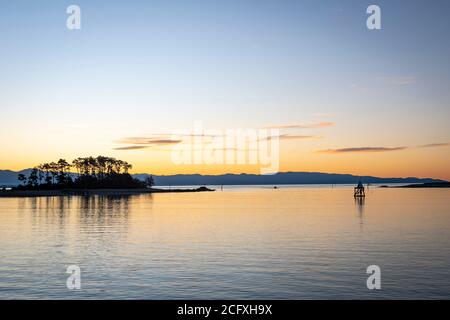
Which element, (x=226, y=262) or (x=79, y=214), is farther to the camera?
(x=79, y=214)

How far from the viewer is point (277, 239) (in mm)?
47906

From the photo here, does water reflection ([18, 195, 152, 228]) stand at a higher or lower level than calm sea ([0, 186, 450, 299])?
lower

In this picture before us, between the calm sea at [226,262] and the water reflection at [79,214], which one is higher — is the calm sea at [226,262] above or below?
above

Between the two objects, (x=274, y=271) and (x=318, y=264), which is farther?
(x=318, y=264)

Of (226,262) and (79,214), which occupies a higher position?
(226,262)

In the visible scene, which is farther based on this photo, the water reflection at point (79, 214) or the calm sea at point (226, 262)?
the water reflection at point (79, 214)

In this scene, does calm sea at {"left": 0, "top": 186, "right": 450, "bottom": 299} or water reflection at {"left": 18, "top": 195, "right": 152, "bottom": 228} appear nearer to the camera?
calm sea at {"left": 0, "top": 186, "right": 450, "bottom": 299}

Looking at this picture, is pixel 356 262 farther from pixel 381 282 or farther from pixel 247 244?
pixel 247 244

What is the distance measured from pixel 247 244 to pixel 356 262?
12.8 m

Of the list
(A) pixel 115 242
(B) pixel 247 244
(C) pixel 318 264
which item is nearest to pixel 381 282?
(C) pixel 318 264
